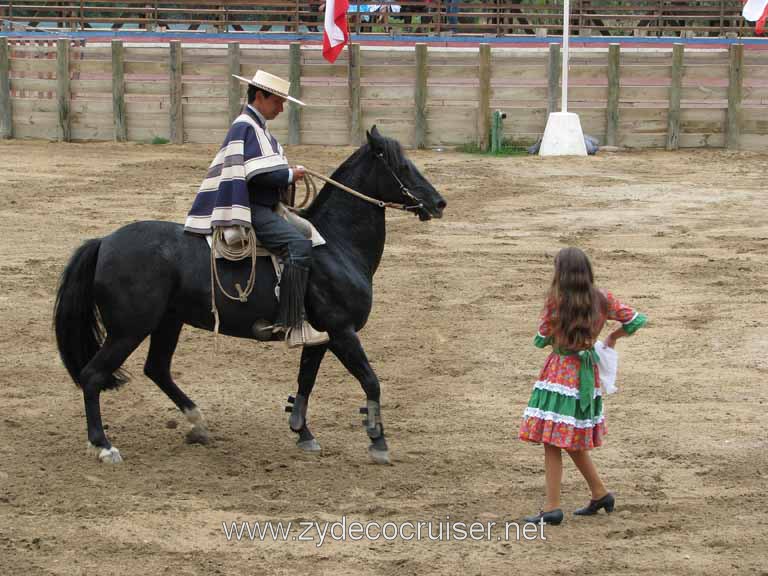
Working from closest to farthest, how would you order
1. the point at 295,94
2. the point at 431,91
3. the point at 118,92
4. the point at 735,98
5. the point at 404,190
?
the point at 404,190 → the point at 735,98 → the point at 431,91 → the point at 295,94 → the point at 118,92

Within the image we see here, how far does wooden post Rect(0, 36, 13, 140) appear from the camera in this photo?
23641mm

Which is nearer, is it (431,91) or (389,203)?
(389,203)

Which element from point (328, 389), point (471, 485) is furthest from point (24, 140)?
point (471, 485)

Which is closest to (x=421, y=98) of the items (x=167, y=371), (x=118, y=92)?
(x=118, y=92)

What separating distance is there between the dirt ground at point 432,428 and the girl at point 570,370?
0.37 meters

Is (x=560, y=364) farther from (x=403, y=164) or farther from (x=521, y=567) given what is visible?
(x=403, y=164)

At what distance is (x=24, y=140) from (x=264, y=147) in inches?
705

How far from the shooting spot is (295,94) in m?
23.2

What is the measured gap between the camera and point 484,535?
19.7 feet

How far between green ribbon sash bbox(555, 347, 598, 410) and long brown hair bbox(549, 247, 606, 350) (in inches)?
2.2

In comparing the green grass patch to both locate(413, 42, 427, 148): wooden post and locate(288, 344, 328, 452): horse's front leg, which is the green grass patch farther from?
locate(288, 344, 328, 452): horse's front leg

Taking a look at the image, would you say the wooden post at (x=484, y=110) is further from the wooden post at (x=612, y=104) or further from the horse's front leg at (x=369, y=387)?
the horse's front leg at (x=369, y=387)

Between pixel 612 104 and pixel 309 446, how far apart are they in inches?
648

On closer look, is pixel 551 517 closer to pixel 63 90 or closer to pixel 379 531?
pixel 379 531
